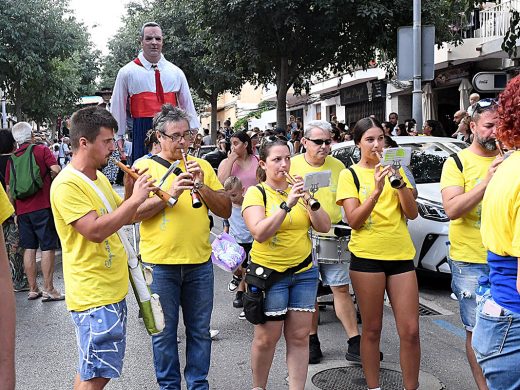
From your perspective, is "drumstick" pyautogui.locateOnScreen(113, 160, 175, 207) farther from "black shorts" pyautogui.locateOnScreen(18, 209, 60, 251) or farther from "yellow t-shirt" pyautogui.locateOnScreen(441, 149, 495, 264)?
"black shorts" pyautogui.locateOnScreen(18, 209, 60, 251)

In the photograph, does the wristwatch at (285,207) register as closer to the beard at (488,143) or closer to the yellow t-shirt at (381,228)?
the yellow t-shirt at (381,228)

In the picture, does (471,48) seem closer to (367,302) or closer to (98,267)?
(367,302)

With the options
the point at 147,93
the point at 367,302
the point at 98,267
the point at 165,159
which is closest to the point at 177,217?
the point at 165,159

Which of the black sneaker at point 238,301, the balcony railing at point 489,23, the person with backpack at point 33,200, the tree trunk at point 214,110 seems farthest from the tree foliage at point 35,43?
the black sneaker at point 238,301

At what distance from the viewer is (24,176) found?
25.2ft

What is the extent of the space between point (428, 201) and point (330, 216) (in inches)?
101

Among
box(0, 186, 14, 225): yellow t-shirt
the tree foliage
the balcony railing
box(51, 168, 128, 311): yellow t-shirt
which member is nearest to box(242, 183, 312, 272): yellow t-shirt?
box(51, 168, 128, 311): yellow t-shirt

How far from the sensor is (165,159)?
4.31 metres

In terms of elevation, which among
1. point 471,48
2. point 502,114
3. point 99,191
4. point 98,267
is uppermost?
point 471,48

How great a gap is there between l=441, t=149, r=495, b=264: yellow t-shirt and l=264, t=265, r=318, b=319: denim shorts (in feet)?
3.07

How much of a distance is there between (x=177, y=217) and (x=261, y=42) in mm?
12695

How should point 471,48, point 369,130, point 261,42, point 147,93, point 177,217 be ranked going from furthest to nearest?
point 471,48, point 261,42, point 147,93, point 369,130, point 177,217

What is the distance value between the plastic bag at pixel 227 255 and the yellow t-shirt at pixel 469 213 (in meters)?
1.62

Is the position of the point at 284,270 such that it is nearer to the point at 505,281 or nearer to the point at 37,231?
A: the point at 505,281
